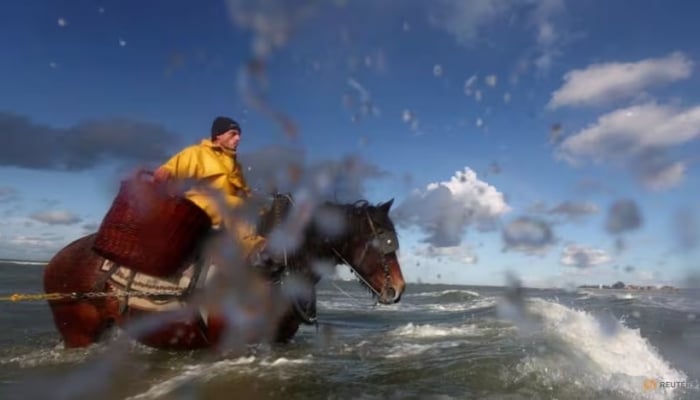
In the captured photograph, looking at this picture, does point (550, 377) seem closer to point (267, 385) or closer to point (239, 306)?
point (267, 385)

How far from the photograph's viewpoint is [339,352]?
7234mm

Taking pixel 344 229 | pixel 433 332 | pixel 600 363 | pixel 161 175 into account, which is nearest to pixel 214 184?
pixel 161 175

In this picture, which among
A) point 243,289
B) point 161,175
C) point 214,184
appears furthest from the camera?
point 214,184

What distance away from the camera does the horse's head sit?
238 inches

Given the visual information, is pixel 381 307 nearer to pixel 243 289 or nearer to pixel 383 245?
pixel 383 245

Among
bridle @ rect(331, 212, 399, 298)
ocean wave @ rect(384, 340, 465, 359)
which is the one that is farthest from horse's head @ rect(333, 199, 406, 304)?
ocean wave @ rect(384, 340, 465, 359)

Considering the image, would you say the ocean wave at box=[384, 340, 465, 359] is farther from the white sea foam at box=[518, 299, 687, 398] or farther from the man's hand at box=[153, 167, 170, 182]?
the man's hand at box=[153, 167, 170, 182]

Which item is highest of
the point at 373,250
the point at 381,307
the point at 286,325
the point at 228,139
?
the point at 228,139

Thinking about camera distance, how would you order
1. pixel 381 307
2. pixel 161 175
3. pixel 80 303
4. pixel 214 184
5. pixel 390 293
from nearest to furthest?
1. pixel 161 175
2. pixel 214 184
3. pixel 80 303
4. pixel 390 293
5. pixel 381 307

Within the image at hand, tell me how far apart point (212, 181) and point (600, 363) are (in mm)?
5299

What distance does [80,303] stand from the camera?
5766 millimetres

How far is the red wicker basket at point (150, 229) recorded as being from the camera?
520 cm

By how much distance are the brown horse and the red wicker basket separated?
340 millimetres

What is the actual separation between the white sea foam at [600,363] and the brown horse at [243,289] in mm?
Answer: 1909
